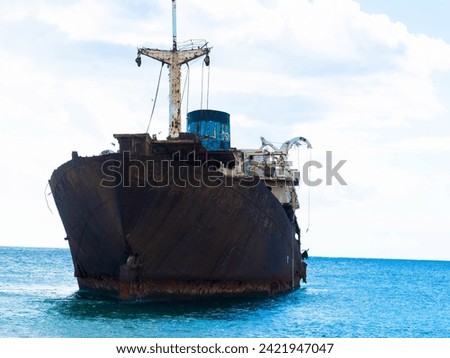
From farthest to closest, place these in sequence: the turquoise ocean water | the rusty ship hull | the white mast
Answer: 1. the white mast
2. the rusty ship hull
3. the turquoise ocean water

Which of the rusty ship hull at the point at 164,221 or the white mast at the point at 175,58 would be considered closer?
the rusty ship hull at the point at 164,221

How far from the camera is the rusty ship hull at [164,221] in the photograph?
19.2 metres

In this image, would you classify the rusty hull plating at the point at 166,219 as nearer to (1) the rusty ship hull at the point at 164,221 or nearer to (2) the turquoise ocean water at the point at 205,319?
(1) the rusty ship hull at the point at 164,221

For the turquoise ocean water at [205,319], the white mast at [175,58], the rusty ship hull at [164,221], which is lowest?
the turquoise ocean water at [205,319]

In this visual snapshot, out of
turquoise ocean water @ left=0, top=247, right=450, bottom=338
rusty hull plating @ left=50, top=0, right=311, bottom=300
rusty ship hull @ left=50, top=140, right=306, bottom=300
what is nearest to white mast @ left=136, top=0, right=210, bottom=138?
rusty hull plating @ left=50, top=0, right=311, bottom=300

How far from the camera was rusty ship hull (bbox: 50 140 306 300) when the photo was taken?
19.2m

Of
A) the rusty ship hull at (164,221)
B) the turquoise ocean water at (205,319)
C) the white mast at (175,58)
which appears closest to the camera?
the turquoise ocean water at (205,319)

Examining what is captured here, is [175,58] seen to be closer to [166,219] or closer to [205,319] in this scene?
[166,219]

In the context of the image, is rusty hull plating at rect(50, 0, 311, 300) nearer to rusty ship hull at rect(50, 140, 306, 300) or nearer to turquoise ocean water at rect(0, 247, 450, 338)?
rusty ship hull at rect(50, 140, 306, 300)

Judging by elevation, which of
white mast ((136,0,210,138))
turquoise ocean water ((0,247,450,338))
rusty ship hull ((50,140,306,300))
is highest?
white mast ((136,0,210,138))

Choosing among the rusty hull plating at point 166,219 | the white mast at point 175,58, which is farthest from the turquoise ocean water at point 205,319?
the white mast at point 175,58

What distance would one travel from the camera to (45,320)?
62.1ft

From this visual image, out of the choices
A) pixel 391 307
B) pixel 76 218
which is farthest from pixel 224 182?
pixel 391 307

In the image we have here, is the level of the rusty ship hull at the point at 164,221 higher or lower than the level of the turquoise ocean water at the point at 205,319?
higher
